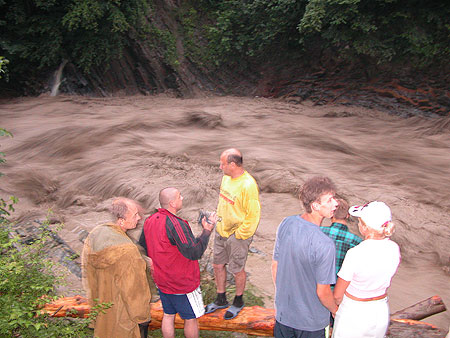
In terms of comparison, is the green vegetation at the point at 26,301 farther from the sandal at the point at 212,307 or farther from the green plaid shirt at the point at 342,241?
the green plaid shirt at the point at 342,241

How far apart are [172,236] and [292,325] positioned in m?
1.12

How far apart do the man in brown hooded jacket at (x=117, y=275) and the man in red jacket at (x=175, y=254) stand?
0.74 feet

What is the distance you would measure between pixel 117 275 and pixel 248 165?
5.51 m

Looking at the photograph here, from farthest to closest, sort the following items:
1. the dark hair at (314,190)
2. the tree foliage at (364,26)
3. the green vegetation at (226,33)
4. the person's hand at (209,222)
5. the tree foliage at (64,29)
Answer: the tree foliage at (64,29) → the green vegetation at (226,33) → the tree foliage at (364,26) → the person's hand at (209,222) → the dark hair at (314,190)

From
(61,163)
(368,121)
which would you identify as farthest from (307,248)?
(368,121)

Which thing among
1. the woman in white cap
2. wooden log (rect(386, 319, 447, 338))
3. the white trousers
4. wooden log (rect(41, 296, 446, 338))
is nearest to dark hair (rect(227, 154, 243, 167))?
the woman in white cap

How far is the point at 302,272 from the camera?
253cm

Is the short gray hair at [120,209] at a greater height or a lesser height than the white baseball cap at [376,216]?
lesser

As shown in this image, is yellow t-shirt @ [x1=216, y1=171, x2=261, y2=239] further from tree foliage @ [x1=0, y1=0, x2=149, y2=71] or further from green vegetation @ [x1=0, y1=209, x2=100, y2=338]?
tree foliage @ [x1=0, y1=0, x2=149, y2=71]

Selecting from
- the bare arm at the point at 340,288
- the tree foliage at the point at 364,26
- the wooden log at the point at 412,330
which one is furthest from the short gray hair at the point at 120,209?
the tree foliage at the point at 364,26

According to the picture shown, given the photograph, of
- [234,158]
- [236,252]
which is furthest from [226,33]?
[236,252]

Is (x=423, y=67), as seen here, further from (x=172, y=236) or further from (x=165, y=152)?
(x=172, y=236)

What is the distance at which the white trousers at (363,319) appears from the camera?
8.47 feet

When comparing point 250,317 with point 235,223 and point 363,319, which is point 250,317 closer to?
point 235,223
